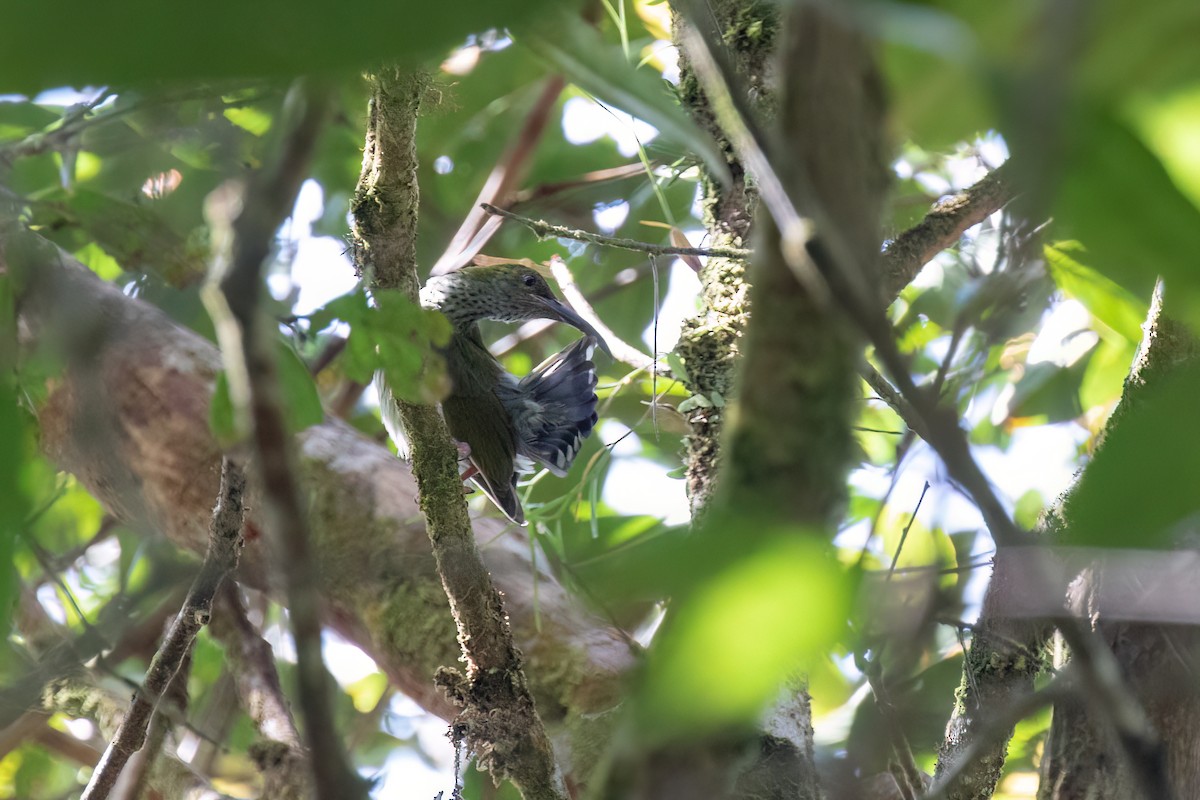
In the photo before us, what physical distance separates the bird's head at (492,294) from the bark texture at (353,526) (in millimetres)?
922

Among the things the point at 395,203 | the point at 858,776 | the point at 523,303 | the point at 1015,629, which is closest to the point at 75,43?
the point at 858,776

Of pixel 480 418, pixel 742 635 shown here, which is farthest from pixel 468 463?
pixel 742 635

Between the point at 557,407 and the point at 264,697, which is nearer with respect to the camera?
the point at 264,697

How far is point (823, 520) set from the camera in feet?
1.25

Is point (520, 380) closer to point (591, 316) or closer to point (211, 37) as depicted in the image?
point (591, 316)

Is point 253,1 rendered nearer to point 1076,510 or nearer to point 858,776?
point 1076,510

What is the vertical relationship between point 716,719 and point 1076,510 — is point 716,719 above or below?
below

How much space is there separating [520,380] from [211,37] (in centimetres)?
330

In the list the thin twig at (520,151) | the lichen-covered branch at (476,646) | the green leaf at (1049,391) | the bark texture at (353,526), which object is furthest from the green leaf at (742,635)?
the thin twig at (520,151)

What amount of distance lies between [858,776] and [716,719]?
0.29m

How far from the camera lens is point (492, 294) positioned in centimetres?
356

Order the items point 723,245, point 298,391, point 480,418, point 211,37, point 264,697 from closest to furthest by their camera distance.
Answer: point 211,37 < point 298,391 < point 723,245 < point 264,697 < point 480,418

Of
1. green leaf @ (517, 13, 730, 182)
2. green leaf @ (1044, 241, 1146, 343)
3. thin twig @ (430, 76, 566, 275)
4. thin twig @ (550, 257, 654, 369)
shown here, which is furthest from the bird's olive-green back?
green leaf @ (517, 13, 730, 182)

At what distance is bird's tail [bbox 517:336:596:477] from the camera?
136 inches
